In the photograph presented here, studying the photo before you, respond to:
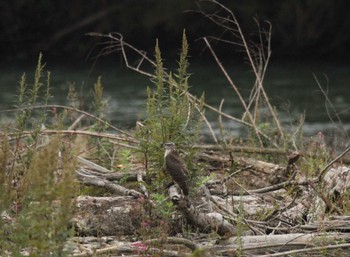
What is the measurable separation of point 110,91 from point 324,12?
852 cm

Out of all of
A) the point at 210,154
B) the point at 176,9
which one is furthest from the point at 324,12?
the point at 210,154

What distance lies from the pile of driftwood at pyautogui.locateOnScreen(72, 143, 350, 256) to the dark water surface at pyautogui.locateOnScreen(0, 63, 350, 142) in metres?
6.89

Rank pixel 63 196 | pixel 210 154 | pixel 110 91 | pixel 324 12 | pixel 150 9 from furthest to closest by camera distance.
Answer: pixel 150 9, pixel 324 12, pixel 110 91, pixel 210 154, pixel 63 196

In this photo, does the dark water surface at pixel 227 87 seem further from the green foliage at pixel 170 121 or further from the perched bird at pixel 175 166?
the perched bird at pixel 175 166

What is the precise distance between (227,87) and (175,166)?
14103 millimetres

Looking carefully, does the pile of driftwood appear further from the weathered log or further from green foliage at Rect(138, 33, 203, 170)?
green foliage at Rect(138, 33, 203, 170)

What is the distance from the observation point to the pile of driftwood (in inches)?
192

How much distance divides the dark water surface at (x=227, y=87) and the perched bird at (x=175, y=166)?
8.00 meters

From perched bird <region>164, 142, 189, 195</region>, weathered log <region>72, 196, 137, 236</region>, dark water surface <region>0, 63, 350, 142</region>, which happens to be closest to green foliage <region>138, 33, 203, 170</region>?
perched bird <region>164, 142, 189, 195</region>

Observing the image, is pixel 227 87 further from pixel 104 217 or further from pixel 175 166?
pixel 175 166

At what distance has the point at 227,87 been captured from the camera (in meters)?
18.9

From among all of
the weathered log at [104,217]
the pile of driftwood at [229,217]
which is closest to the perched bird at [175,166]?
the pile of driftwood at [229,217]

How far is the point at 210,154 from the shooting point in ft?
23.1

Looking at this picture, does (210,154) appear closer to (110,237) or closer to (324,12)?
(110,237)
